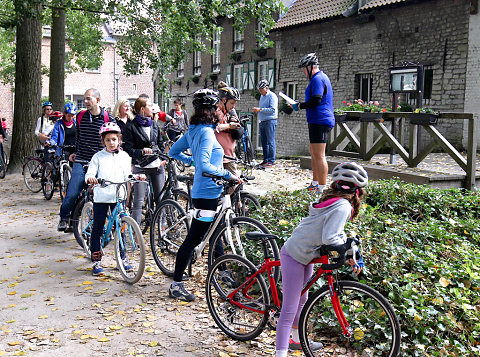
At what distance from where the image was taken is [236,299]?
15.2 ft

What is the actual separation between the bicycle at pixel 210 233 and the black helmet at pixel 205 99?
0.64m

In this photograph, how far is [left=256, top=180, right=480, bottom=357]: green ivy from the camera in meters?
4.57

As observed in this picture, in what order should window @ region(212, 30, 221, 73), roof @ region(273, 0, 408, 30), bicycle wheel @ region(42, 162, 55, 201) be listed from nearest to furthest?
1. bicycle wheel @ region(42, 162, 55, 201)
2. roof @ region(273, 0, 408, 30)
3. window @ region(212, 30, 221, 73)

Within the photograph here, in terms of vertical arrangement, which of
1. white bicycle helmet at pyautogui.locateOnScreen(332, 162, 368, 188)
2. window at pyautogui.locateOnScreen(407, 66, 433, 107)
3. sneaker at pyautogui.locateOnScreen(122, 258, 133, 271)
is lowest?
sneaker at pyautogui.locateOnScreen(122, 258, 133, 271)

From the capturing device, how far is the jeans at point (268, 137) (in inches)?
512

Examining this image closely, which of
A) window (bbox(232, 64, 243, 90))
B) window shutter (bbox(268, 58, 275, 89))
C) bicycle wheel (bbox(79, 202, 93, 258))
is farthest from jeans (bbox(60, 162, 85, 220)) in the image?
window (bbox(232, 64, 243, 90))

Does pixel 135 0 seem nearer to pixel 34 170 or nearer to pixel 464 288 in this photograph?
pixel 34 170

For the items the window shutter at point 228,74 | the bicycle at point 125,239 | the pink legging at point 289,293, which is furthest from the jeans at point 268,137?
the window shutter at point 228,74

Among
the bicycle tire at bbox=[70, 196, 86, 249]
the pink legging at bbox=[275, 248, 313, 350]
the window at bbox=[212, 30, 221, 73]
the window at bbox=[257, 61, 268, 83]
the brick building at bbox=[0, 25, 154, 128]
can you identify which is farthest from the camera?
the brick building at bbox=[0, 25, 154, 128]

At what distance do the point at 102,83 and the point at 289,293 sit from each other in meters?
52.1

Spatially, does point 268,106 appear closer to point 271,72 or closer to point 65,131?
point 65,131

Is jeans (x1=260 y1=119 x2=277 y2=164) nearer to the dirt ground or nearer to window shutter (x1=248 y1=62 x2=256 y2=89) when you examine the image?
the dirt ground

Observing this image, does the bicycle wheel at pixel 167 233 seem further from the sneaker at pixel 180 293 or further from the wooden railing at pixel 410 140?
the wooden railing at pixel 410 140

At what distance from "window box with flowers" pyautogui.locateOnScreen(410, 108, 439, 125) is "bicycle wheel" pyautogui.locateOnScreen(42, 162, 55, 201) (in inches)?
286
